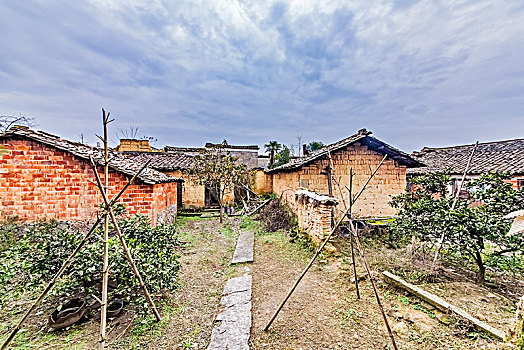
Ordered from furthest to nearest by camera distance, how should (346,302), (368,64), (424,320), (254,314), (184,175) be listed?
(368,64) → (184,175) → (346,302) → (254,314) → (424,320)

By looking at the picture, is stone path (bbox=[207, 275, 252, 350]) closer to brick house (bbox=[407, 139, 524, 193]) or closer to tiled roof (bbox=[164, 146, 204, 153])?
brick house (bbox=[407, 139, 524, 193])

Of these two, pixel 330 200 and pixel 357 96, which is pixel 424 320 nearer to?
pixel 330 200

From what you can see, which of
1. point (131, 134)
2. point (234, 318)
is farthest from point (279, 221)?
point (131, 134)

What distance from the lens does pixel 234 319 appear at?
3.48 meters

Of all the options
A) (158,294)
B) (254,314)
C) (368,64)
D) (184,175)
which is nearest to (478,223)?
(254,314)

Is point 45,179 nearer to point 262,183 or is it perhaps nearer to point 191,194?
point 191,194

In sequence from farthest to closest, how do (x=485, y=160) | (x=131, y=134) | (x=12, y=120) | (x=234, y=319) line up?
1. (x=131, y=134)
2. (x=485, y=160)
3. (x=12, y=120)
4. (x=234, y=319)

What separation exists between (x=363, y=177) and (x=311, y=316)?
6450 millimetres

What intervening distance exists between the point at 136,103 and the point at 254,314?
1823cm

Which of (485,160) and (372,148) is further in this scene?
(485,160)

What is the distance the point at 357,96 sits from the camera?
72.9 feet

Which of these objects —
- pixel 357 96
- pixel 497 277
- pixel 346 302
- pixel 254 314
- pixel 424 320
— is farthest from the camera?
pixel 357 96

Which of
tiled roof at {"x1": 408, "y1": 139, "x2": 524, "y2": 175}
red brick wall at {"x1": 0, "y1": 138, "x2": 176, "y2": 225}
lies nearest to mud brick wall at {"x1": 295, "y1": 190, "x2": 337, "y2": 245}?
tiled roof at {"x1": 408, "y1": 139, "x2": 524, "y2": 175}

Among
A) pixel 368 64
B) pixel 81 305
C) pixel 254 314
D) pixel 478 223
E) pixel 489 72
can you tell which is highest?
pixel 368 64
